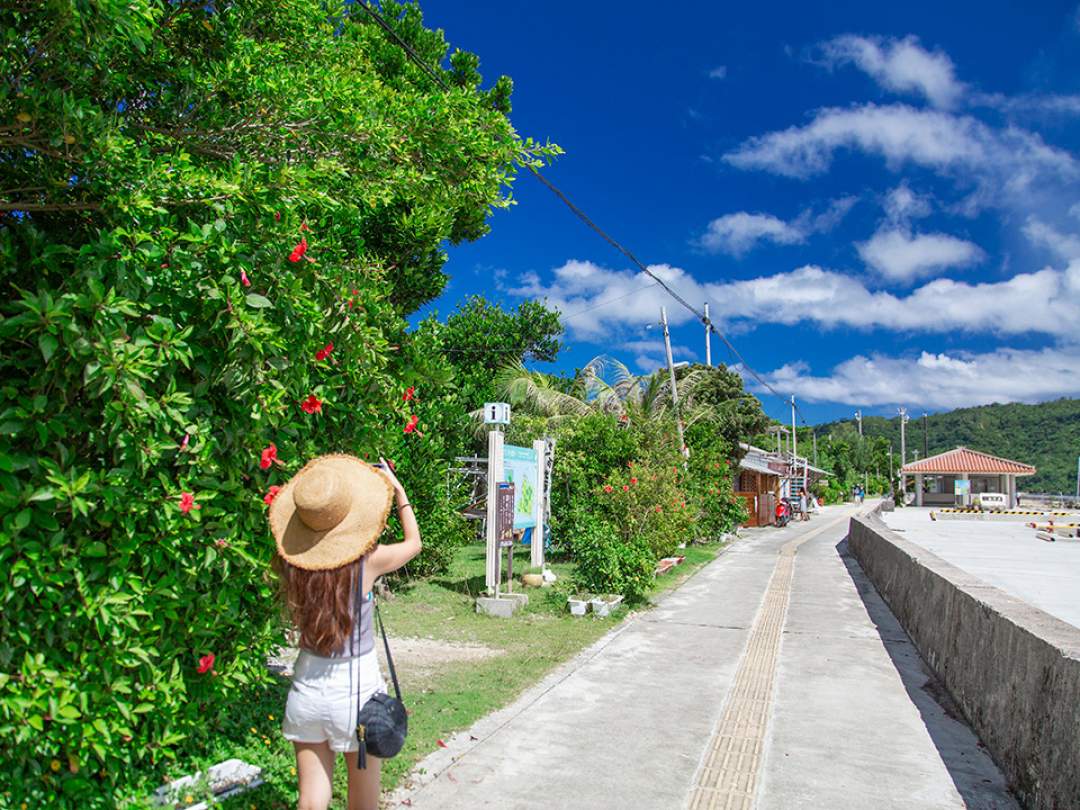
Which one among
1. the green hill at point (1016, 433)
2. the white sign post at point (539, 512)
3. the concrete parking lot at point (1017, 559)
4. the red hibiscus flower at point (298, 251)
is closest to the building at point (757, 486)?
the concrete parking lot at point (1017, 559)

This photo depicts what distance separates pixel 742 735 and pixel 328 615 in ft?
12.5

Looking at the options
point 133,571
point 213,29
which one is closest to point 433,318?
point 213,29

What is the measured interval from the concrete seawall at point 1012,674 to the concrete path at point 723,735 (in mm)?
218

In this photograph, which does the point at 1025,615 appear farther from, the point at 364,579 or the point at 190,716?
the point at 190,716

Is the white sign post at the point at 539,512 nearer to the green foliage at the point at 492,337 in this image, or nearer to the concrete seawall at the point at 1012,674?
the concrete seawall at the point at 1012,674

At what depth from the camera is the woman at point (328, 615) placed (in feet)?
10.0

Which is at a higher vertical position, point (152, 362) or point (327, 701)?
point (152, 362)

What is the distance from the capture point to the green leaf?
2.77 metres

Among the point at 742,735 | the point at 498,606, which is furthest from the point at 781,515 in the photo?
the point at 742,735

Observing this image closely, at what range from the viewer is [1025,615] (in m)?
5.47

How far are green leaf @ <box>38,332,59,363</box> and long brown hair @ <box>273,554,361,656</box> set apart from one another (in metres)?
1.13

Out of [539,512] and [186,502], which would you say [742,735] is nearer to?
[186,502]

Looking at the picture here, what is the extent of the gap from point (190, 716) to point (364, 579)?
4.33 feet

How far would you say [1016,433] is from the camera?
122062 millimetres
